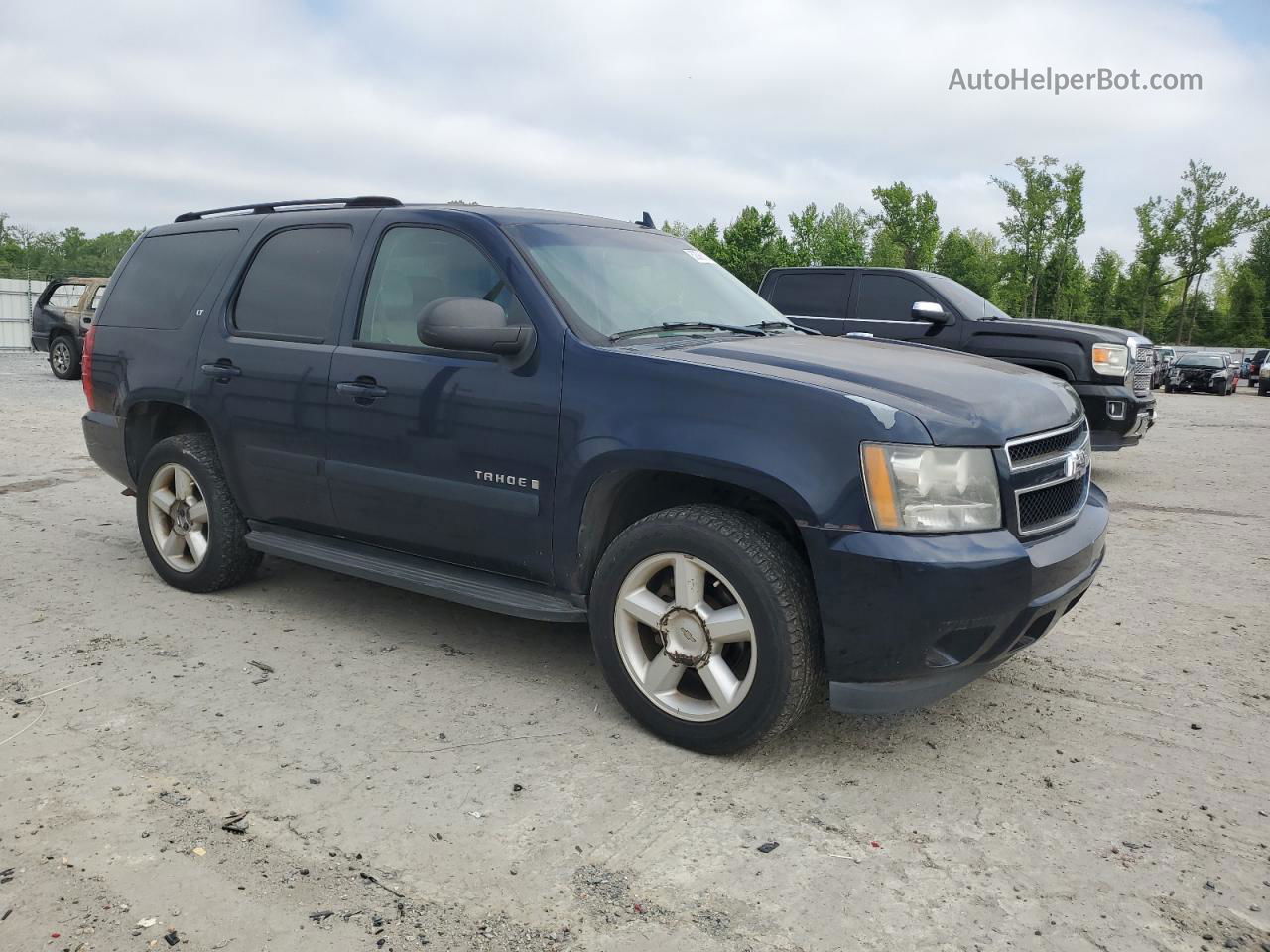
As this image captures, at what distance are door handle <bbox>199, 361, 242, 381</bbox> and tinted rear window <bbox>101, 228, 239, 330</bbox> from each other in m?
0.40

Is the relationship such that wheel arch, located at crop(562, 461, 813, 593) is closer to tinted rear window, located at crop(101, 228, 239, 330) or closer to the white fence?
tinted rear window, located at crop(101, 228, 239, 330)

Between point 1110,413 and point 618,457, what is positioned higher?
point 618,457

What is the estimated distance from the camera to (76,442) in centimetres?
1045

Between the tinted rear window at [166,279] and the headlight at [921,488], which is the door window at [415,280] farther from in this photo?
the headlight at [921,488]

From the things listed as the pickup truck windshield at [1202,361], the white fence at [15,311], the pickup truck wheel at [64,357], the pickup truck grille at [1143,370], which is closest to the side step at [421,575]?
the pickup truck grille at [1143,370]

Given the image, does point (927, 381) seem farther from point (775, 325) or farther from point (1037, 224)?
point (1037, 224)

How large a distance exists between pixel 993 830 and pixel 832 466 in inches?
45.3

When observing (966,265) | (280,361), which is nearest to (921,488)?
(280,361)

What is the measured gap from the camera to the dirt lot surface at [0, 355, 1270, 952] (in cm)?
251

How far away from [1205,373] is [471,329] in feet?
122

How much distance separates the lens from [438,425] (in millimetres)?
3969

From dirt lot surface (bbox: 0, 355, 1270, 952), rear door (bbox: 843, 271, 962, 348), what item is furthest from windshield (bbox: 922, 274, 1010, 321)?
dirt lot surface (bbox: 0, 355, 1270, 952)

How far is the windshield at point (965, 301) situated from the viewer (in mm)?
9688

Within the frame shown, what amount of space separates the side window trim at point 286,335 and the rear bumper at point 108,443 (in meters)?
1.04
